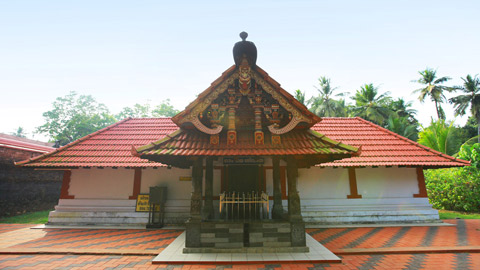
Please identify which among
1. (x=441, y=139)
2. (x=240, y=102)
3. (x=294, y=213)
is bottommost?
(x=294, y=213)

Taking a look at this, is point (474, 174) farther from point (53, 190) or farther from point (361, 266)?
point (53, 190)

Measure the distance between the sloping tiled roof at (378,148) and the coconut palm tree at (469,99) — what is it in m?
28.6

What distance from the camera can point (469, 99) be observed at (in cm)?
2825

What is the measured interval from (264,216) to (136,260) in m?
3.85

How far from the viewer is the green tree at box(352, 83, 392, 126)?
27.5 metres

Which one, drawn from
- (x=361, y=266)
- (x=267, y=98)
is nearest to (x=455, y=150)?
(x=361, y=266)

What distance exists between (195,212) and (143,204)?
4.24 m

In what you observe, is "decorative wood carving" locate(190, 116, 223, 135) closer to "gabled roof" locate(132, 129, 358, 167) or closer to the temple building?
the temple building

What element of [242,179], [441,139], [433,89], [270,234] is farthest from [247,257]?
[433,89]

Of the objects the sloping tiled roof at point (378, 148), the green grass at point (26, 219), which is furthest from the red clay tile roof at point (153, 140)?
the green grass at point (26, 219)

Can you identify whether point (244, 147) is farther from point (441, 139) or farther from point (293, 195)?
point (441, 139)

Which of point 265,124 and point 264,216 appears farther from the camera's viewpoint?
point 264,216

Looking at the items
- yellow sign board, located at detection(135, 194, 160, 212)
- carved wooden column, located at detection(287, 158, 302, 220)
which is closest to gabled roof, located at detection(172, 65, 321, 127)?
carved wooden column, located at detection(287, 158, 302, 220)

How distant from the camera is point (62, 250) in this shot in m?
5.67
